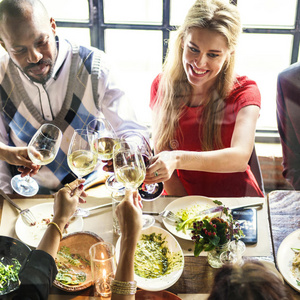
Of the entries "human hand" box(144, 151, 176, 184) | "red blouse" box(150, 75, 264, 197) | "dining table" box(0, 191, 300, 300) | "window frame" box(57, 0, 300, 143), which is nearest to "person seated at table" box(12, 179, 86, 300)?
"dining table" box(0, 191, 300, 300)

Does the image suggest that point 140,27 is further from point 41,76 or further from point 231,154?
point 231,154

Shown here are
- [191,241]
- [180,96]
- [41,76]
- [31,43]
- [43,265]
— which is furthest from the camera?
[180,96]

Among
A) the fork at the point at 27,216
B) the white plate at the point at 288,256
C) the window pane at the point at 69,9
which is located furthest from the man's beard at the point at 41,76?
the white plate at the point at 288,256

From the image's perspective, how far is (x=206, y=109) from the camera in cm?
155

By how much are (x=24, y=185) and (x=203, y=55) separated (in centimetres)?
84

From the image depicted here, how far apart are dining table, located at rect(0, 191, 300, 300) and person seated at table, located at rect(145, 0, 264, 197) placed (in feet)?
0.45

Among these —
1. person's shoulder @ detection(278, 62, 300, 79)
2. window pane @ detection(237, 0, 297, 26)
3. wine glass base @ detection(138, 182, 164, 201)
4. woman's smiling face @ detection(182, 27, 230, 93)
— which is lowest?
wine glass base @ detection(138, 182, 164, 201)

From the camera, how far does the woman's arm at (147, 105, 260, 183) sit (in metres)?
1.41

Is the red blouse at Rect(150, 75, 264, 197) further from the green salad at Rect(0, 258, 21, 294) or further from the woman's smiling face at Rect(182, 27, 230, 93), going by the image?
the green salad at Rect(0, 258, 21, 294)

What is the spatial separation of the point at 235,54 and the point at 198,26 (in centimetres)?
21

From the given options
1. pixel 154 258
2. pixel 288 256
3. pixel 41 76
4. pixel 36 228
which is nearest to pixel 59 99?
pixel 41 76

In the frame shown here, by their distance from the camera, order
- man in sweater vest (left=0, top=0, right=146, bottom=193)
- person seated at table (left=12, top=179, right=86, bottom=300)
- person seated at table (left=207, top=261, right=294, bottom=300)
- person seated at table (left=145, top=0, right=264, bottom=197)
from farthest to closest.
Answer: man in sweater vest (left=0, top=0, right=146, bottom=193) → person seated at table (left=145, top=0, right=264, bottom=197) → person seated at table (left=12, top=179, right=86, bottom=300) → person seated at table (left=207, top=261, right=294, bottom=300)

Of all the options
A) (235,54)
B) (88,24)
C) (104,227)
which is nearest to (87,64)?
(88,24)

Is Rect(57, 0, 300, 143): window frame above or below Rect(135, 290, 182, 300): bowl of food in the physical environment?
above
